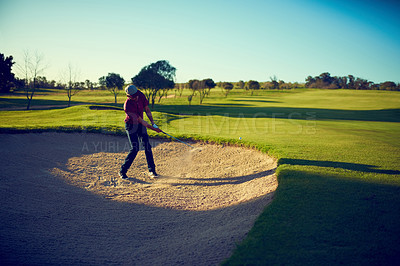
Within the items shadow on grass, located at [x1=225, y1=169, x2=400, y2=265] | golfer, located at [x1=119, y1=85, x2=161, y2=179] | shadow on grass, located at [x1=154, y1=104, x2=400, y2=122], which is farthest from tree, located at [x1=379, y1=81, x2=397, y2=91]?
golfer, located at [x1=119, y1=85, x2=161, y2=179]

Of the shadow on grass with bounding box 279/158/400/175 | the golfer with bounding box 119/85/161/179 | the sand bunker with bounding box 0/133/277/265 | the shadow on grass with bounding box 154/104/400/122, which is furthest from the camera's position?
the shadow on grass with bounding box 154/104/400/122

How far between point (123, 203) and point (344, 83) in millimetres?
169886

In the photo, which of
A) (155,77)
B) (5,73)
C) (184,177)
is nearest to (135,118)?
(184,177)

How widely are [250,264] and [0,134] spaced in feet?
44.9

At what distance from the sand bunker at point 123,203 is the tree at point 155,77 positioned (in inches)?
1772

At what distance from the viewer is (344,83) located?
145 m

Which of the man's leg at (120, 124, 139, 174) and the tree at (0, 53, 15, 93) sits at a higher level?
the tree at (0, 53, 15, 93)

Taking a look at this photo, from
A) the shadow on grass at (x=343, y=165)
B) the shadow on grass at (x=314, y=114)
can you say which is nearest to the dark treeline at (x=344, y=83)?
the shadow on grass at (x=314, y=114)

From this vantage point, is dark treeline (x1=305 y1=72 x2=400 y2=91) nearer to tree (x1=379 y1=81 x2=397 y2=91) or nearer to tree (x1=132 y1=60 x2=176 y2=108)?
tree (x1=379 y1=81 x2=397 y2=91)

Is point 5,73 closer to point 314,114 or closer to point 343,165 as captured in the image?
point 314,114

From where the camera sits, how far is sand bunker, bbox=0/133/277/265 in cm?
467

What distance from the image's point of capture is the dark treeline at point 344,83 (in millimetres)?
120125

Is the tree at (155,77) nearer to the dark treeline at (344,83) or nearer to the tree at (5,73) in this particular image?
the tree at (5,73)

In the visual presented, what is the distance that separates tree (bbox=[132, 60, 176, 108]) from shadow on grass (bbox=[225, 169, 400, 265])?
5134 centimetres
